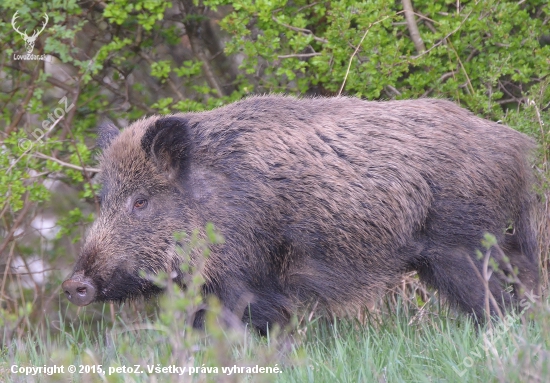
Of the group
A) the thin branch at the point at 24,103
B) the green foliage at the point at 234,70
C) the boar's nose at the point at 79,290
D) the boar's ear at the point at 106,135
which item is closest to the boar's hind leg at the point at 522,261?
the green foliage at the point at 234,70

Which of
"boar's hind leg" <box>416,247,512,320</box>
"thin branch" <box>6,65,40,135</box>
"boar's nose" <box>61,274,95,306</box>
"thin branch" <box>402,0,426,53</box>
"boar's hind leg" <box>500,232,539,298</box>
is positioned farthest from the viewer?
"thin branch" <box>6,65,40,135</box>

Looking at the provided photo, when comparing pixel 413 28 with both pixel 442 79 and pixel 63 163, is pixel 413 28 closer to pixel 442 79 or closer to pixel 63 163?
pixel 442 79

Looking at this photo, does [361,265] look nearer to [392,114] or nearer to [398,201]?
[398,201]

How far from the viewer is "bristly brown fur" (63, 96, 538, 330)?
4.26 m

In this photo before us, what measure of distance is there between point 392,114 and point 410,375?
6.09 ft

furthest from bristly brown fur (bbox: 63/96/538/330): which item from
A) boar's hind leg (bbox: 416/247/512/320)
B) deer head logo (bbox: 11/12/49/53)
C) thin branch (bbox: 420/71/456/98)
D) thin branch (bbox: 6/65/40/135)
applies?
thin branch (bbox: 6/65/40/135)

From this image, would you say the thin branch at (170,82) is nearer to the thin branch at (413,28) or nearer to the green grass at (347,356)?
the thin branch at (413,28)

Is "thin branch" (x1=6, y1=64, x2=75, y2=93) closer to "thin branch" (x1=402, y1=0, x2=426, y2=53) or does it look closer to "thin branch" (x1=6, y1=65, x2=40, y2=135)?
"thin branch" (x1=6, y1=65, x2=40, y2=135)

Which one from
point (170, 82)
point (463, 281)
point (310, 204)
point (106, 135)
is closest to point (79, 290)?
point (106, 135)

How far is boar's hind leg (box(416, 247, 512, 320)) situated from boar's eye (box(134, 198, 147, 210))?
5.46 feet

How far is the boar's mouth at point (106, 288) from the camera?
4013 mm

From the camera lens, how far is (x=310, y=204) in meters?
4.34

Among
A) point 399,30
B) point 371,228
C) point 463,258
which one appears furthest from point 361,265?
point 399,30

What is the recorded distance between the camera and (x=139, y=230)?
4281 millimetres
